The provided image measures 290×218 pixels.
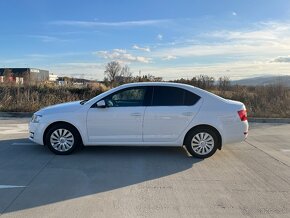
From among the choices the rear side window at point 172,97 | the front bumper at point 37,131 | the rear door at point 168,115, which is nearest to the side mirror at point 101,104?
the rear door at point 168,115

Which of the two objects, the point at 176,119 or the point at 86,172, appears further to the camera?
the point at 176,119

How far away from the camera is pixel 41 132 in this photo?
25.7 feet

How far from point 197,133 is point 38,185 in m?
3.54

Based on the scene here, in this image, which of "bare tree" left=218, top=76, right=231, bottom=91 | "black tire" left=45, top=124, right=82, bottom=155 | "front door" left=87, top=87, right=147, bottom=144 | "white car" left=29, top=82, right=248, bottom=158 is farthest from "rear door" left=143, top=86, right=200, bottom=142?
"bare tree" left=218, top=76, right=231, bottom=91

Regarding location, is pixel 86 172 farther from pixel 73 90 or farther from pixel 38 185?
pixel 73 90

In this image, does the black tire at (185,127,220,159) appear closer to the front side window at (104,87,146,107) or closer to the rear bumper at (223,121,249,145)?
the rear bumper at (223,121,249,145)

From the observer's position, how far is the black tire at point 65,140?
25.5ft

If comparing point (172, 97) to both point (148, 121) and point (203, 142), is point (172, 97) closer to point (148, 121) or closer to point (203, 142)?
point (148, 121)

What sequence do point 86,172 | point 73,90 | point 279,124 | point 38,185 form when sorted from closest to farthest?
point 38,185
point 86,172
point 279,124
point 73,90

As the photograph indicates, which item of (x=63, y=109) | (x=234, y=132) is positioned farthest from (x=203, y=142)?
(x=63, y=109)

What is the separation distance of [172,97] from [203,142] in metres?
1.19

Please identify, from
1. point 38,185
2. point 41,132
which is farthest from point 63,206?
point 41,132

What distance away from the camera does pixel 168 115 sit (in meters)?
7.62

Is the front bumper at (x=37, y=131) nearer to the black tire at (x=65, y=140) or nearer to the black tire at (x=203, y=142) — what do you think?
the black tire at (x=65, y=140)
